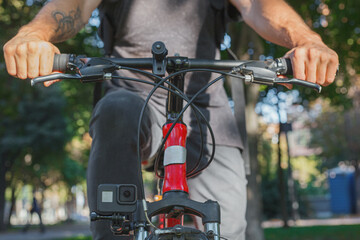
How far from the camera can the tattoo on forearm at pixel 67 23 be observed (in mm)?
2006

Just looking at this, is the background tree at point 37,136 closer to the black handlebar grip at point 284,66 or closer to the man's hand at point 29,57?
the man's hand at point 29,57

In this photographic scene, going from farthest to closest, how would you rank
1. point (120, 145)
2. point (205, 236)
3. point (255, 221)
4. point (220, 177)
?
point (255, 221)
point (220, 177)
point (120, 145)
point (205, 236)

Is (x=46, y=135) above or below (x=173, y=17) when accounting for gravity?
above

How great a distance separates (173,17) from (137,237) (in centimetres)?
149

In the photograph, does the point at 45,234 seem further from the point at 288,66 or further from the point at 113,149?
the point at 288,66

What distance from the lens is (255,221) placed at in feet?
30.6

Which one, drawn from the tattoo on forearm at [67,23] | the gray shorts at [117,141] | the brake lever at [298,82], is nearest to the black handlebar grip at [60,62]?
the gray shorts at [117,141]

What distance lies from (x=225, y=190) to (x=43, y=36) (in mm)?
1193

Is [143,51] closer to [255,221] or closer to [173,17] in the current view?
[173,17]

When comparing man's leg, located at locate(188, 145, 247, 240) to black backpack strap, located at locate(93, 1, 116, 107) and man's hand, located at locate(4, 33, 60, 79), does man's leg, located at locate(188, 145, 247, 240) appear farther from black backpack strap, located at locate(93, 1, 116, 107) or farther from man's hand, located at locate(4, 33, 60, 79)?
man's hand, located at locate(4, 33, 60, 79)

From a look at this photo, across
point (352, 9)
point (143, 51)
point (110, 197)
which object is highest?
point (352, 9)

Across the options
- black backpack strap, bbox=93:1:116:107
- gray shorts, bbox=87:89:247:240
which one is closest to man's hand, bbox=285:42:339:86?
gray shorts, bbox=87:89:247:240

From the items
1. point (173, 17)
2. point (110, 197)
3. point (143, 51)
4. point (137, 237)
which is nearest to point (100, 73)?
point (110, 197)

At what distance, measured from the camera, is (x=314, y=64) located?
154 cm
